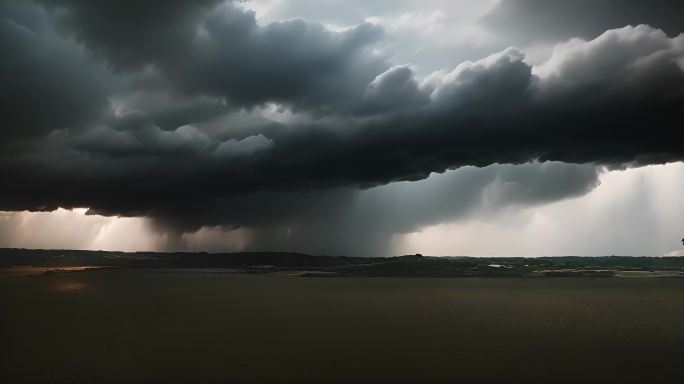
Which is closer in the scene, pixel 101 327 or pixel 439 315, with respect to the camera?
pixel 101 327

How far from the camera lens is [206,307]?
64.8 meters

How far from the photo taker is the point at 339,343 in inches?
1518

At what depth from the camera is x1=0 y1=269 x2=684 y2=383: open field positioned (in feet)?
94.4

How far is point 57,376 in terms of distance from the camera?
27.8m

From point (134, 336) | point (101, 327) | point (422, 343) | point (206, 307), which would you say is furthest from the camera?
point (206, 307)

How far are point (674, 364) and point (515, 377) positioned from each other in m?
11.6

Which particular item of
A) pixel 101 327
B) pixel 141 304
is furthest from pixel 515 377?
pixel 141 304

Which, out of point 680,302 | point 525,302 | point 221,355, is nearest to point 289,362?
point 221,355

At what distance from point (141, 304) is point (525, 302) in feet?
189

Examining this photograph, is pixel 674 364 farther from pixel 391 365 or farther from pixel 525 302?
pixel 525 302

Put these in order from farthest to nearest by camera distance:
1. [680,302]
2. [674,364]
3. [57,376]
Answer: [680,302] < [674,364] < [57,376]

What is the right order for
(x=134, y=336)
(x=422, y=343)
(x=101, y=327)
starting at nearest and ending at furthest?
(x=422, y=343)
(x=134, y=336)
(x=101, y=327)

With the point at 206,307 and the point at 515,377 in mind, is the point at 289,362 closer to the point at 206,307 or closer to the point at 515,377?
the point at 515,377

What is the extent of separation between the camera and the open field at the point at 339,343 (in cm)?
2878
